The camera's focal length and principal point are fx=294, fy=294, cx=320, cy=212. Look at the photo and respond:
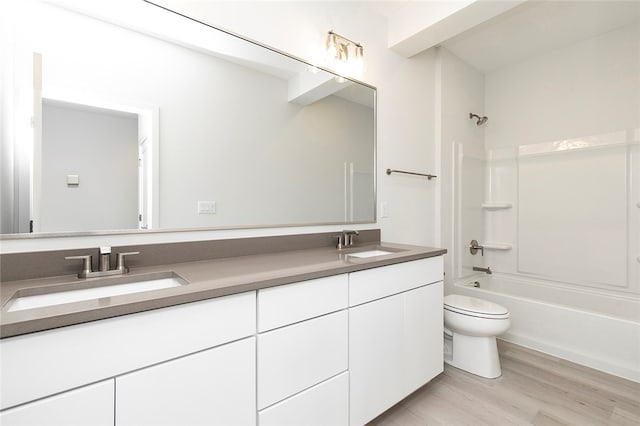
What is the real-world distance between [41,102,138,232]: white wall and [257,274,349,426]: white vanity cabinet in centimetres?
73

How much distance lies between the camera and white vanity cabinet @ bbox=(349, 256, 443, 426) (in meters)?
1.35

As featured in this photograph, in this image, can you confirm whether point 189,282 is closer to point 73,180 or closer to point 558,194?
point 73,180

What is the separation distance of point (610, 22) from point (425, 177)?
1854 mm

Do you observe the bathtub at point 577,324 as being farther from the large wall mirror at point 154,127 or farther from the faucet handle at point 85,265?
the faucet handle at point 85,265

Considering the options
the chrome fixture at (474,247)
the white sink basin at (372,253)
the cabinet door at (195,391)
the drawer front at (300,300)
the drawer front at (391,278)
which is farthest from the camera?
the chrome fixture at (474,247)

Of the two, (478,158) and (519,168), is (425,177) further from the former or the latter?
(519,168)

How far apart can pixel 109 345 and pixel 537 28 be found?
3.39 metres

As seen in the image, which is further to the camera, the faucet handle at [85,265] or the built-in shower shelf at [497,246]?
the built-in shower shelf at [497,246]

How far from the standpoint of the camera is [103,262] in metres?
1.10

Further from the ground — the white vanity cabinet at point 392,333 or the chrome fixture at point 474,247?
the chrome fixture at point 474,247

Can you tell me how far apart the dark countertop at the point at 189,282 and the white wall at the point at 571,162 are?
1.93m

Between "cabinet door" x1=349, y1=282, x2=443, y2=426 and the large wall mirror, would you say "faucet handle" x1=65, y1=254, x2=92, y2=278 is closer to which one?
the large wall mirror

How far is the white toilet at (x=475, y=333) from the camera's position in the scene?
1869mm

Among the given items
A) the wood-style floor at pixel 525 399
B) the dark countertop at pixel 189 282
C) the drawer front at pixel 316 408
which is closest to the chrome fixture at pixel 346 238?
the dark countertop at pixel 189 282
